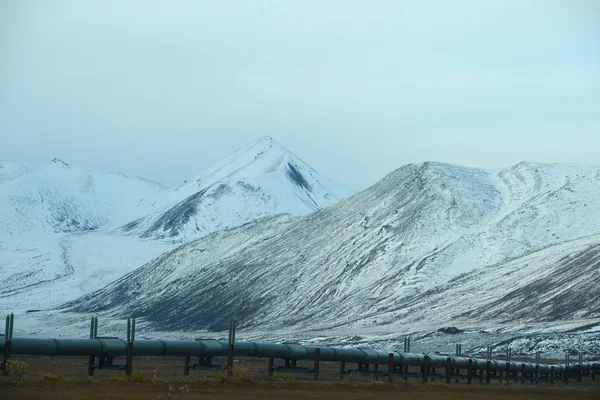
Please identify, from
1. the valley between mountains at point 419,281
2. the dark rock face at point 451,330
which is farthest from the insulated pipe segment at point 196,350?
the dark rock face at point 451,330

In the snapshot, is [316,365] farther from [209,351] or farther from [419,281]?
[419,281]

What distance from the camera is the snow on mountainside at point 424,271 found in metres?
145

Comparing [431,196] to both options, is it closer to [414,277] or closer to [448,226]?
[448,226]

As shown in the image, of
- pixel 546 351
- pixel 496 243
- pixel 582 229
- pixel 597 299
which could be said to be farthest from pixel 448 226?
pixel 546 351

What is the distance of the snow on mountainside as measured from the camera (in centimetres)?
14538

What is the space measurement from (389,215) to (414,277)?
2878 cm

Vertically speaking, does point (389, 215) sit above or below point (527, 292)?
above

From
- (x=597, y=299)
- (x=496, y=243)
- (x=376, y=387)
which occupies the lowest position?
(x=376, y=387)

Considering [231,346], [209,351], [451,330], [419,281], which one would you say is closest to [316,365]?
[231,346]

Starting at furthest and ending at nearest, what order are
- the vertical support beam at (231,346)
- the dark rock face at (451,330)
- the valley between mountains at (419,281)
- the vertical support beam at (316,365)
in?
the valley between mountains at (419,281), the dark rock face at (451,330), the vertical support beam at (316,365), the vertical support beam at (231,346)

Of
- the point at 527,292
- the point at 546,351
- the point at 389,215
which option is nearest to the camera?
the point at 546,351

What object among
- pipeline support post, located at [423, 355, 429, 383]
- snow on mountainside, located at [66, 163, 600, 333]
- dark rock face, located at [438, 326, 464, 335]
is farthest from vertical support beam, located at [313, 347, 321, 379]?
snow on mountainside, located at [66, 163, 600, 333]

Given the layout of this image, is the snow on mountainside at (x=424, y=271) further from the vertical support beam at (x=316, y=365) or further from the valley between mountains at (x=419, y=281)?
the vertical support beam at (x=316, y=365)

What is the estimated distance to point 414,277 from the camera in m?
167
